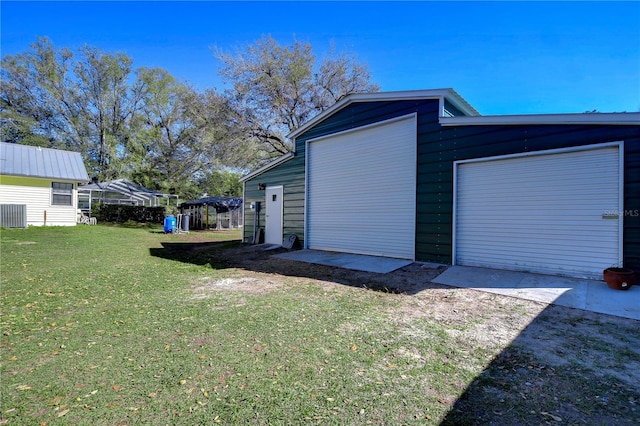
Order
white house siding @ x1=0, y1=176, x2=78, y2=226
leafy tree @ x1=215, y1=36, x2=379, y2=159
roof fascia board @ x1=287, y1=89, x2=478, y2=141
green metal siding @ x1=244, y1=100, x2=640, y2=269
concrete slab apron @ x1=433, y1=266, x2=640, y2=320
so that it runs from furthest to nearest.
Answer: leafy tree @ x1=215, y1=36, x2=379, y2=159
white house siding @ x1=0, y1=176, x2=78, y2=226
roof fascia board @ x1=287, y1=89, x2=478, y2=141
green metal siding @ x1=244, y1=100, x2=640, y2=269
concrete slab apron @ x1=433, y1=266, x2=640, y2=320

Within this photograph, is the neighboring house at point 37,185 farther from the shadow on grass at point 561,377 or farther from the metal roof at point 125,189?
the shadow on grass at point 561,377

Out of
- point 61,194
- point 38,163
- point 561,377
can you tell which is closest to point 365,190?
point 561,377

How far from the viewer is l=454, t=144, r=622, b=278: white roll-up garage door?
4953mm

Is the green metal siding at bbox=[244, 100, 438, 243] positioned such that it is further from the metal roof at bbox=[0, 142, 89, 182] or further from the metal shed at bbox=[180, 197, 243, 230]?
the metal roof at bbox=[0, 142, 89, 182]

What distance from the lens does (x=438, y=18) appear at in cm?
814

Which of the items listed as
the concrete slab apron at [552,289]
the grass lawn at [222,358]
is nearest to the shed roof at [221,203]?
the grass lawn at [222,358]

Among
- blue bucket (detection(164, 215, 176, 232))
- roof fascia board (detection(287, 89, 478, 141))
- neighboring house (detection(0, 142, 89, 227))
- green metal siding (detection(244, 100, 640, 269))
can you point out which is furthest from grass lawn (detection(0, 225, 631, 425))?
neighboring house (detection(0, 142, 89, 227))

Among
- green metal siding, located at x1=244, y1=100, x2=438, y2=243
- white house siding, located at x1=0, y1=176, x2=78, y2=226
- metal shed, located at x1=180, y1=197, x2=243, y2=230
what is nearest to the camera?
green metal siding, located at x1=244, y1=100, x2=438, y2=243

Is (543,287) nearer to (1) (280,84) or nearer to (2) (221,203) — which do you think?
(1) (280,84)

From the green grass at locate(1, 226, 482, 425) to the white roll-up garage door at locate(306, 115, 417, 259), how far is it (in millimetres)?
3223

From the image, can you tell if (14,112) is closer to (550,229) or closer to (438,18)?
(438,18)

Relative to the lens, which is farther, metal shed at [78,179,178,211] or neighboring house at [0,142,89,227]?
metal shed at [78,179,178,211]

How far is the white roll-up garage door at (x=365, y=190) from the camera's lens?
743 cm

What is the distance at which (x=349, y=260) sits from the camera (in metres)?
7.52
